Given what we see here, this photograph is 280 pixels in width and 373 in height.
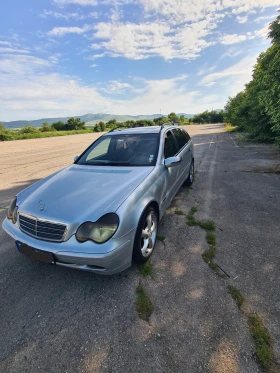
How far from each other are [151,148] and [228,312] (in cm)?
242

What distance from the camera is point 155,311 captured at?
204 cm

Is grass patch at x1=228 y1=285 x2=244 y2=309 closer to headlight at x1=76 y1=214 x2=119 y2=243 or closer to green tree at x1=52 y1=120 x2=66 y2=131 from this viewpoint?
headlight at x1=76 y1=214 x2=119 y2=243

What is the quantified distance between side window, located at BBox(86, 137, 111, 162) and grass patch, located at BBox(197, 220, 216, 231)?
2138 millimetres

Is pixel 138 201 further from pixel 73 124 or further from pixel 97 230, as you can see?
pixel 73 124

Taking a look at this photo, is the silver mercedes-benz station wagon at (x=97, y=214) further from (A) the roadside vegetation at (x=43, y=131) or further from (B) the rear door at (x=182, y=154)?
(A) the roadside vegetation at (x=43, y=131)

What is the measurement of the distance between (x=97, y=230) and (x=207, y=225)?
2.20 m

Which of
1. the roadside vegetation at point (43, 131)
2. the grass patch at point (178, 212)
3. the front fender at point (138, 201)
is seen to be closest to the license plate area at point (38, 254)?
the front fender at point (138, 201)

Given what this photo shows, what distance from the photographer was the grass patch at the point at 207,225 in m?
3.44

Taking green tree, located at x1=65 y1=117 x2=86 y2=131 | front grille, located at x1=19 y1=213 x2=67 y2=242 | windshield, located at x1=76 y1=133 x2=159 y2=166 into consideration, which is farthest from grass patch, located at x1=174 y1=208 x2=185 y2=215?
green tree, located at x1=65 y1=117 x2=86 y2=131

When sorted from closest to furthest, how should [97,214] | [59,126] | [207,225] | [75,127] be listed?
[97,214]
[207,225]
[75,127]
[59,126]

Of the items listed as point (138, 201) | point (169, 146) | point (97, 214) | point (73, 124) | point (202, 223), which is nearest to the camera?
point (97, 214)

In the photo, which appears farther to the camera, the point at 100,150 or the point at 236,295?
the point at 100,150

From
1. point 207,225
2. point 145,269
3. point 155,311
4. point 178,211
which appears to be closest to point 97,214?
point 145,269

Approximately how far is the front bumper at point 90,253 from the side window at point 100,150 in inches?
75.5
